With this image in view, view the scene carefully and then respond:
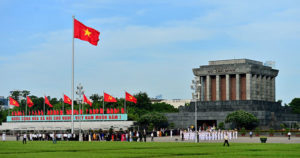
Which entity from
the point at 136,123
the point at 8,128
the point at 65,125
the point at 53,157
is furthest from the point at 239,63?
the point at 53,157

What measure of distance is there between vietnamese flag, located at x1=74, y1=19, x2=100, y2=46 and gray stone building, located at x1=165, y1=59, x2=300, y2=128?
1547 inches

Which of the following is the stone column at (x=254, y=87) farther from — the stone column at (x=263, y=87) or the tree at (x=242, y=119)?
the tree at (x=242, y=119)

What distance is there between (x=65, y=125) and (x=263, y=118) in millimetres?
42587

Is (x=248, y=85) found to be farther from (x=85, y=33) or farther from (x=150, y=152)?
(x=150, y=152)

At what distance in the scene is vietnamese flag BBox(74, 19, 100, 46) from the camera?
53.2 m

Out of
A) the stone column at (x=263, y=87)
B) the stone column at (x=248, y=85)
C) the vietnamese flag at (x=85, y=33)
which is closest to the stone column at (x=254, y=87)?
the stone column at (x=248, y=85)

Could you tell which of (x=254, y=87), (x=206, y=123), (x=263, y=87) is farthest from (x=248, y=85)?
(x=206, y=123)

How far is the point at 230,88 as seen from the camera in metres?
99.8

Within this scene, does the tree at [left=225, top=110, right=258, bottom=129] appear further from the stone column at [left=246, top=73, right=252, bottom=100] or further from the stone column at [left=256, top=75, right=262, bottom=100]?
the stone column at [left=256, top=75, right=262, bottom=100]

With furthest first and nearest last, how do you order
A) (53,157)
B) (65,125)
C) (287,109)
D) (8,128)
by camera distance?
→ (8,128) → (65,125) → (287,109) → (53,157)

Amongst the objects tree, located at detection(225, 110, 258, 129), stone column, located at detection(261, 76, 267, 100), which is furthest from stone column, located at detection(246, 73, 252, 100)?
tree, located at detection(225, 110, 258, 129)

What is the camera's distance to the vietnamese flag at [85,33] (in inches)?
2094

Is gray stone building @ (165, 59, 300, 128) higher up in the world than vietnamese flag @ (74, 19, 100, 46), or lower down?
lower down

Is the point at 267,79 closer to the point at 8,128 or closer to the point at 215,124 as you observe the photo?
the point at 215,124
